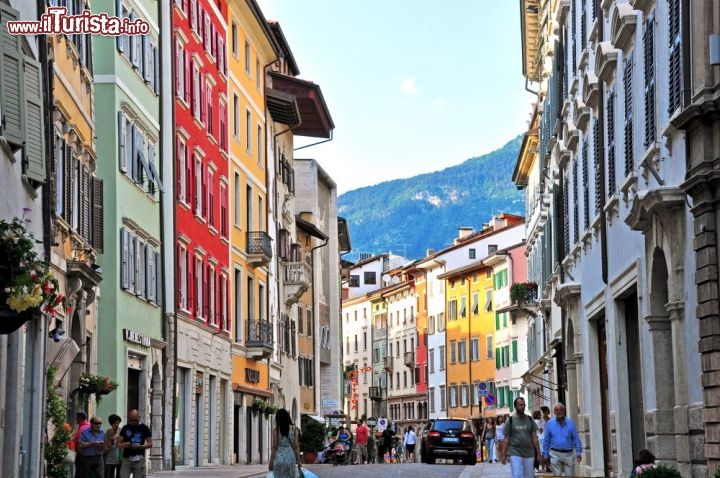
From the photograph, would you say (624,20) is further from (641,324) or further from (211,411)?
(211,411)

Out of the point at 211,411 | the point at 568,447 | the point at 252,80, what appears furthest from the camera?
the point at 252,80

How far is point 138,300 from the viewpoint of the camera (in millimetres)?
36844

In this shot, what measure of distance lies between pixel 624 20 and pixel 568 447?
6.91m

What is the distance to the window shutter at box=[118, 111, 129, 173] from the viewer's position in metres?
34.8

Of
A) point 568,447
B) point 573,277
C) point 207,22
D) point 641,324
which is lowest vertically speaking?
point 568,447

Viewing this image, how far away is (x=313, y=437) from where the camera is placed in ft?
192

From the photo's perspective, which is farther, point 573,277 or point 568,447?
point 573,277

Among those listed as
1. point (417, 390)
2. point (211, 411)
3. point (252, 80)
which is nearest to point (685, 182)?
point (211, 411)

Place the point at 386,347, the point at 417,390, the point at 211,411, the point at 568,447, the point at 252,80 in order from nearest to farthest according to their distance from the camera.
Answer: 1. the point at 568,447
2. the point at 211,411
3. the point at 252,80
4. the point at 417,390
5. the point at 386,347

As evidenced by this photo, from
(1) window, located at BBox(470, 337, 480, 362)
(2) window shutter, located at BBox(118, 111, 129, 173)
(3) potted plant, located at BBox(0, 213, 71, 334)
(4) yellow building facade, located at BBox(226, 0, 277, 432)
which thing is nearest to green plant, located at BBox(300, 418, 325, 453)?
(4) yellow building facade, located at BBox(226, 0, 277, 432)

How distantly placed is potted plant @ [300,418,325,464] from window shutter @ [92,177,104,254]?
1076 inches

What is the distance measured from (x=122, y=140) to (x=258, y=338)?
20332 millimetres

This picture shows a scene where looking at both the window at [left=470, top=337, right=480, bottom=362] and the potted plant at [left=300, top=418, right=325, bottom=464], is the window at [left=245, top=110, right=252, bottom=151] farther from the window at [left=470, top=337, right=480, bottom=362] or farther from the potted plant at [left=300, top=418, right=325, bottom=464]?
the window at [left=470, top=337, right=480, bottom=362]

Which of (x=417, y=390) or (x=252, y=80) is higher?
(x=252, y=80)
